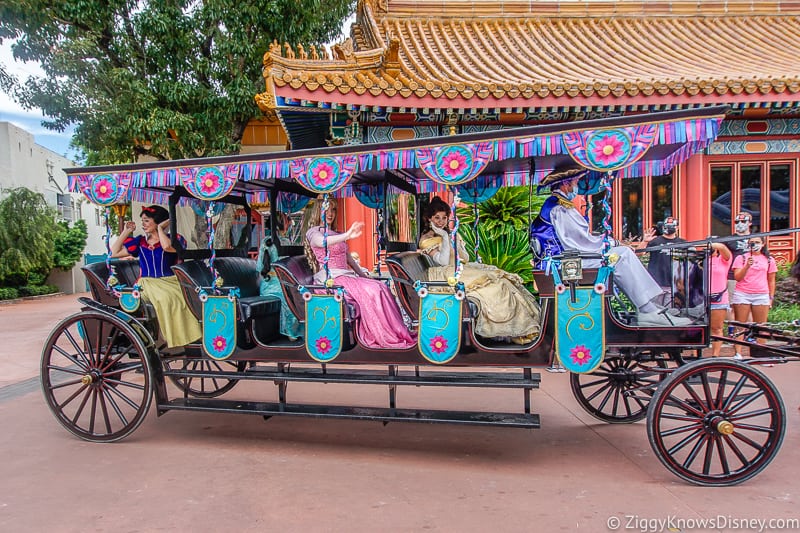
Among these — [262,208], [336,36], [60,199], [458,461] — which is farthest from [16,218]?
[458,461]

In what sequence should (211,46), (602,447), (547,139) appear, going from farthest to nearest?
1. (211,46)
2. (602,447)
3. (547,139)

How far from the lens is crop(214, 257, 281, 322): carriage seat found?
4508 millimetres

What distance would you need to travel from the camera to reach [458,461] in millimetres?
4113

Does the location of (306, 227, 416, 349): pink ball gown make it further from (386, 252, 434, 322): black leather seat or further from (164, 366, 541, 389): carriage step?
(164, 366, 541, 389): carriage step

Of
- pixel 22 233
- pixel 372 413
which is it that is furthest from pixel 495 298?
pixel 22 233

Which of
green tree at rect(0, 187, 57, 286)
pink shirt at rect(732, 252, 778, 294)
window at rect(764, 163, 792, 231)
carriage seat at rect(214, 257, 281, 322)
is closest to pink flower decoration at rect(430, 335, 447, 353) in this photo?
carriage seat at rect(214, 257, 281, 322)

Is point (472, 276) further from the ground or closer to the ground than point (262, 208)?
closer to the ground

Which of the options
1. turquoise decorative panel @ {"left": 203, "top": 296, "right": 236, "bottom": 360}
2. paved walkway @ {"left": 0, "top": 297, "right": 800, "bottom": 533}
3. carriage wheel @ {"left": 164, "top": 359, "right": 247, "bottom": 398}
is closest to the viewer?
paved walkway @ {"left": 0, "top": 297, "right": 800, "bottom": 533}

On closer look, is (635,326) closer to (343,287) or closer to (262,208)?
(343,287)

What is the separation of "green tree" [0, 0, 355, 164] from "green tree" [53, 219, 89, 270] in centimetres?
1509

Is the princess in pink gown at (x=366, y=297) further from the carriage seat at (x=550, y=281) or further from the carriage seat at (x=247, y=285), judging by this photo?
the carriage seat at (x=550, y=281)

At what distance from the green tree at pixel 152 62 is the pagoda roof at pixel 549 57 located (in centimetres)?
121

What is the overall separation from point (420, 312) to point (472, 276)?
2.07 feet

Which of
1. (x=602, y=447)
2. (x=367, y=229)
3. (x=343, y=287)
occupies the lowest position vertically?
(x=602, y=447)
